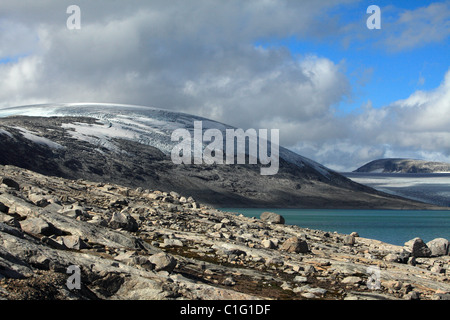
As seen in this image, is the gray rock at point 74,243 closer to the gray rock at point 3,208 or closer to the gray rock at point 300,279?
the gray rock at point 3,208

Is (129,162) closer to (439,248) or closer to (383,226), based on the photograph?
(383,226)

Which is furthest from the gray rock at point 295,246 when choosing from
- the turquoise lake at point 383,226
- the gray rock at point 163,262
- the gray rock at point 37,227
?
the turquoise lake at point 383,226

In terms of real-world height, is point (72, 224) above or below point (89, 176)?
below

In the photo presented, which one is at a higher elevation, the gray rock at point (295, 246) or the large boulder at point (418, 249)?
the gray rock at point (295, 246)

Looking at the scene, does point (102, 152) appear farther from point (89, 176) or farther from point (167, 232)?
point (167, 232)

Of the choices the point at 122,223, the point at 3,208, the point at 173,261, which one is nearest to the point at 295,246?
the point at 122,223
